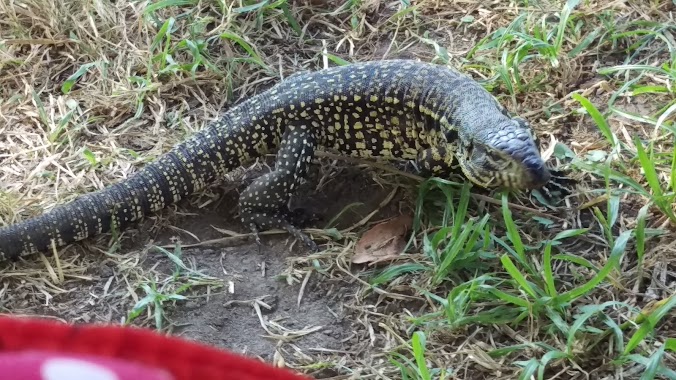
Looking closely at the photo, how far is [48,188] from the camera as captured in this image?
4023 millimetres

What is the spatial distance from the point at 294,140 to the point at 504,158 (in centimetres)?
114

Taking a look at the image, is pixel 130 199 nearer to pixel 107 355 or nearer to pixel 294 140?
pixel 294 140

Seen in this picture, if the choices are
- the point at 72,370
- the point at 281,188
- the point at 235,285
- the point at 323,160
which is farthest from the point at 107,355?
the point at 323,160

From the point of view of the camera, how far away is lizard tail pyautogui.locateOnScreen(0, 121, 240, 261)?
365 cm

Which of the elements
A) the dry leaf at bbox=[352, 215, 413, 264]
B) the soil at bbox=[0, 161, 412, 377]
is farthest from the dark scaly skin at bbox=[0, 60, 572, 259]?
the dry leaf at bbox=[352, 215, 413, 264]

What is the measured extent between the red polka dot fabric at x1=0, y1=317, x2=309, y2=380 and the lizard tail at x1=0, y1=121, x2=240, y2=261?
9.05ft

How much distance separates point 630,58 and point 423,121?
1.33 meters

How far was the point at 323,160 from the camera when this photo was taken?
13.6 ft

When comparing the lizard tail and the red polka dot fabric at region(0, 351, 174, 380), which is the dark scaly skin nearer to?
the lizard tail

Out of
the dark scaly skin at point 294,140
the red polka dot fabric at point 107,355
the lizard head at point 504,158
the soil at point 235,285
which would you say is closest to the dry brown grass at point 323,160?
the soil at point 235,285

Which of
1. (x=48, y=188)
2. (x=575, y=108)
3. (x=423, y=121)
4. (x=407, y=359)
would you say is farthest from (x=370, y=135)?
(x=48, y=188)

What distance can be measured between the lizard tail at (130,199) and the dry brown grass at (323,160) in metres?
0.09

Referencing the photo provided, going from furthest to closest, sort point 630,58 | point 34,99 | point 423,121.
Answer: point 34,99 → point 630,58 → point 423,121

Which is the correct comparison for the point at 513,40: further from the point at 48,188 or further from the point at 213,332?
the point at 48,188
